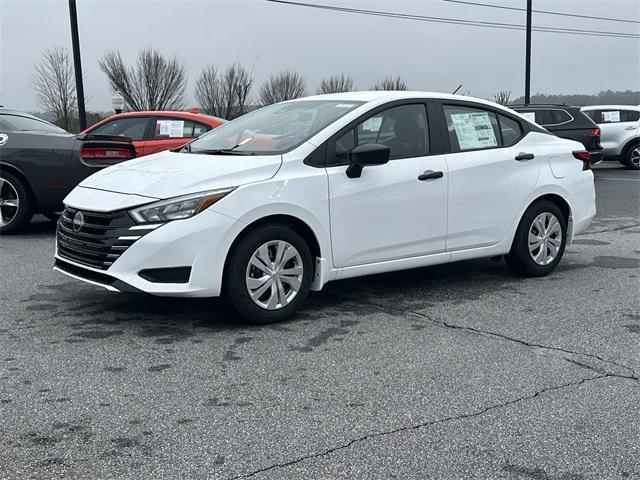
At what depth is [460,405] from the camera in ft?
12.3

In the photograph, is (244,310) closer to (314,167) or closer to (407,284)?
(314,167)

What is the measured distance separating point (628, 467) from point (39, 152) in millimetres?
7506

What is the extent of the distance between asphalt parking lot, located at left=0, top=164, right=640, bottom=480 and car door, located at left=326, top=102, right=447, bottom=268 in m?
0.48

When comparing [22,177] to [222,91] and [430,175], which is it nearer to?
[430,175]

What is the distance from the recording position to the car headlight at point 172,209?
476 centimetres

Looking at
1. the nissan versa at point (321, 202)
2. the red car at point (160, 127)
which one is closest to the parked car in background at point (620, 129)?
the red car at point (160, 127)

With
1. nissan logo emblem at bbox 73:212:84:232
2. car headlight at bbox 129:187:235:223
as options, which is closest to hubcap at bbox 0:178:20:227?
nissan logo emblem at bbox 73:212:84:232

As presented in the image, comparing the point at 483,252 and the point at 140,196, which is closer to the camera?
the point at 140,196

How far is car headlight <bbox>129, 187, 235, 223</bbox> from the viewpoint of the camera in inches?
187

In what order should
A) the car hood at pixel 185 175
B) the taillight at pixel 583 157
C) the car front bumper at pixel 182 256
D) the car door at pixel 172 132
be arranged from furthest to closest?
the car door at pixel 172 132 → the taillight at pixel 583 157 → the car hood at pixel 185 175 → the car front bumper at pixel 182 256

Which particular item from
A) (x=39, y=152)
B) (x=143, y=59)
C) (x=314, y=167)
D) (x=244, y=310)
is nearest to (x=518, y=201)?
(x=314, y=167)

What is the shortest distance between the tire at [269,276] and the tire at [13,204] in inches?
189

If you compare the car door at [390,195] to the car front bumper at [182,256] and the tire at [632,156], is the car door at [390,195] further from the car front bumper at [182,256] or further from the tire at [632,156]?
the tire at [632,156]

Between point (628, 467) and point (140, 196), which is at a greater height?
point (140, 196)
